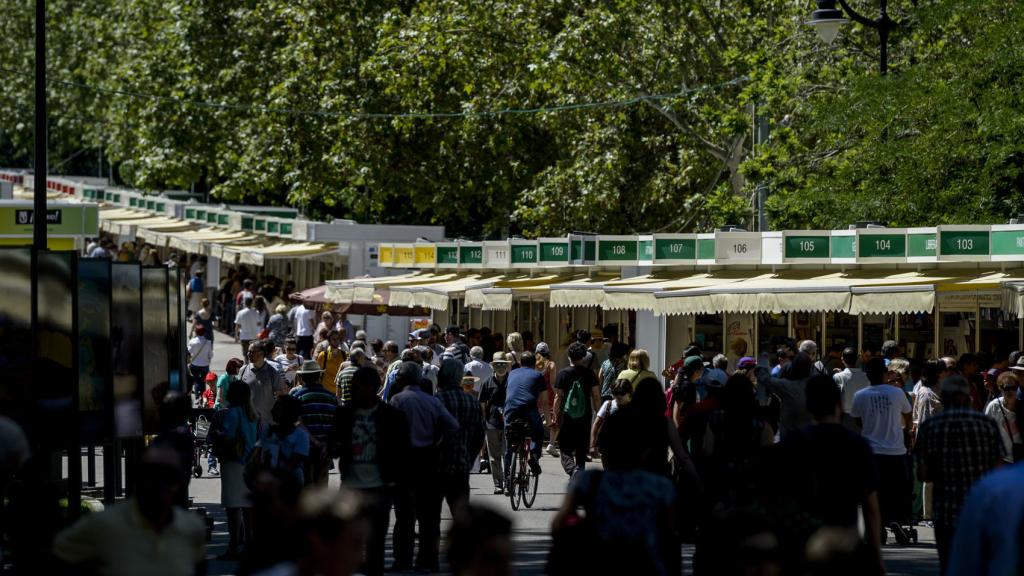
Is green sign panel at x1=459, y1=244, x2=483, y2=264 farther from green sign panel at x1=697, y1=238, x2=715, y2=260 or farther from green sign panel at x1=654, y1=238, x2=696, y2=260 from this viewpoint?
green sign panel at x1=697, y1=238, x2=715, y2=260

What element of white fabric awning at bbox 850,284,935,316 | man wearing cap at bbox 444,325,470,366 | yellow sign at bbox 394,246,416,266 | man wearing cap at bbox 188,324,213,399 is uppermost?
yellow sign at bbox 394,246,416,266

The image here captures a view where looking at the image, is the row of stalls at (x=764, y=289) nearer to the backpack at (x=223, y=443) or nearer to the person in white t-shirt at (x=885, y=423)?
the person in white t-shirt at (x=885, y=423)

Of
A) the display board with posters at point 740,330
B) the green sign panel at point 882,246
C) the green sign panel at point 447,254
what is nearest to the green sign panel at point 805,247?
Answer: the green sign panel at point 882,246

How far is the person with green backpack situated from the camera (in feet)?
60.4

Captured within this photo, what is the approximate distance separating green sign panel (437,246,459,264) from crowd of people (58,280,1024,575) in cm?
1182

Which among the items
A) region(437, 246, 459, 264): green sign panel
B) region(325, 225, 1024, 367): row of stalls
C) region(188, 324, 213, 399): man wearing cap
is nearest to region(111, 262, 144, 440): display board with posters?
region(325, 225, 1024, 367): row of stalls

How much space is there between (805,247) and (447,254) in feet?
39.4

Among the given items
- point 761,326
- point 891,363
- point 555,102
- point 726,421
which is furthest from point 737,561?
point 555,102

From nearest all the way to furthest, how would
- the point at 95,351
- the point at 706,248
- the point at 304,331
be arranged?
the point at 95,351 < the point at 706,248 < the point at 304,331

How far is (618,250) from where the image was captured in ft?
93.3

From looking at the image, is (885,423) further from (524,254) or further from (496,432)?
(524,254)

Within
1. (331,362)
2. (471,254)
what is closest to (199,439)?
(331,362)

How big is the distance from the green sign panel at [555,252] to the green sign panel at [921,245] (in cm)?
835

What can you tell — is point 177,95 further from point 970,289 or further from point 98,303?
point 98,303
